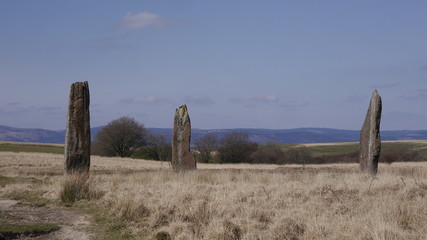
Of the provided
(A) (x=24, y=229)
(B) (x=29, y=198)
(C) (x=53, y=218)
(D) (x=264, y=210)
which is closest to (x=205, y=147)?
→ (B) (x=29, y=198)

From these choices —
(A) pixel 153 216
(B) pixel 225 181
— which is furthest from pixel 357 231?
(B) pixel 225 181

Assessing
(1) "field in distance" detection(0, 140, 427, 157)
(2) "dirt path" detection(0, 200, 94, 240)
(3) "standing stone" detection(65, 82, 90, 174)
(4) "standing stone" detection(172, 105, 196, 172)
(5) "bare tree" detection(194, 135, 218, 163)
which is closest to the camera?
(2) "dirt path" detection(0, 200, 94, 240)

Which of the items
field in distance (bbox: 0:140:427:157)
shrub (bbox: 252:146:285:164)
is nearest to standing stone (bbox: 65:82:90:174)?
field in distance (bbox: 0:140:427:157)

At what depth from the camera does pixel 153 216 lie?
8.34 meters

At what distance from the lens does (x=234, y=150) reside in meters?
58.9

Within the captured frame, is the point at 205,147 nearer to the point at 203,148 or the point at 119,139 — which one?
the point at 203,148

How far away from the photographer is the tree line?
58688 millimetres

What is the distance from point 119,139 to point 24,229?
2147 inches

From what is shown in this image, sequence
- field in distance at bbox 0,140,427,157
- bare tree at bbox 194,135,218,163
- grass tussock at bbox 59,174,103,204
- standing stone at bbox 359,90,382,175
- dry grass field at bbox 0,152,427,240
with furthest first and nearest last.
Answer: bare tree at bbox 194,135,218,163, field in distance at bbox 0,140,427,157, standing stone at bbox 359,90,382,175, grass tussock at bbox 59,174,103,204, dry grass field at bbox 0,152,427,240

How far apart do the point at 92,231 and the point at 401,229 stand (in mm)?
5301

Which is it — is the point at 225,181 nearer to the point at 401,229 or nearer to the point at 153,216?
the point at 153,216

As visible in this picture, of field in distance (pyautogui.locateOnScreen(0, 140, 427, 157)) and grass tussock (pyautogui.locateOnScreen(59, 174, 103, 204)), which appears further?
field in distance (pyautogui.locateOnScreen(0, 140, 427, 157))

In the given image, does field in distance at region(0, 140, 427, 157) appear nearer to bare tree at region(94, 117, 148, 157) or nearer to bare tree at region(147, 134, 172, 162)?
bare tree at region(94, 117, 148, 157)

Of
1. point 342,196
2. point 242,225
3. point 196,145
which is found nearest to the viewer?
point 242,225
